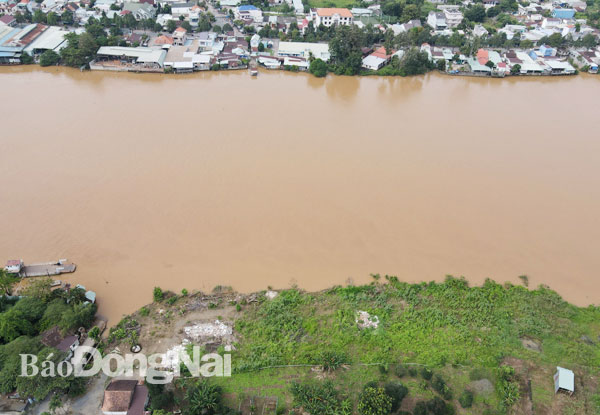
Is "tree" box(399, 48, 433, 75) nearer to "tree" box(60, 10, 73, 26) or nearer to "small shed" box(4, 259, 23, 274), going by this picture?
"small shed" box(4, 259, 23, 274)

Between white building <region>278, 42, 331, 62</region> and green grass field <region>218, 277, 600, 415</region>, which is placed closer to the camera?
green grass field <region>218, 277, 600, 415</region>

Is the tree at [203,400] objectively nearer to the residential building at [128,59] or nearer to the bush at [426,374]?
the bush at [426,374]

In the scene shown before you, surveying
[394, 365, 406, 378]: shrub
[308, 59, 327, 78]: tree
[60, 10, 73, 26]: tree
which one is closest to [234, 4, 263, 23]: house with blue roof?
[308, 59, 327, 78]: tree

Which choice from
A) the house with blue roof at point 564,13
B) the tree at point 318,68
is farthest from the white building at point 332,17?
the house with blue roof at point 564,13

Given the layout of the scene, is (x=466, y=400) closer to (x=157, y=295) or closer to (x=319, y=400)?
(x=319, y=400)

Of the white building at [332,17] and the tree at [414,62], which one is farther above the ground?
the white building at [332,17]
